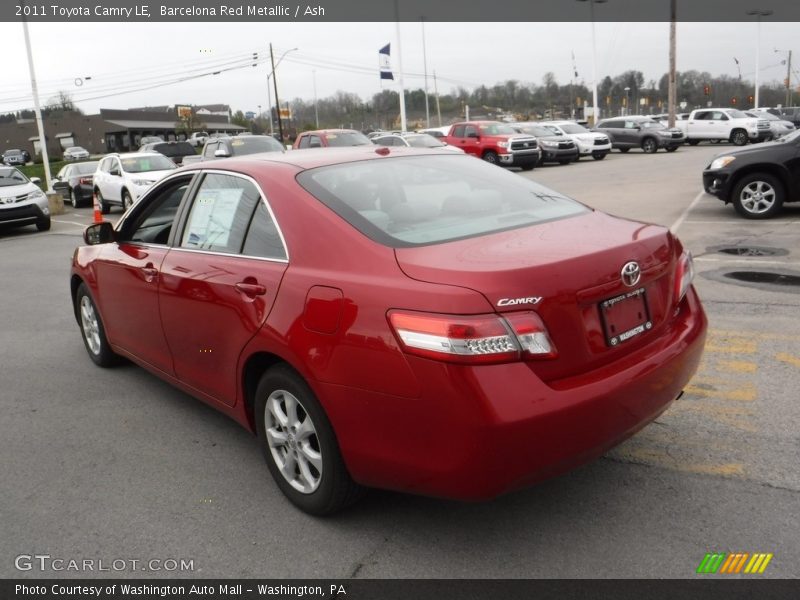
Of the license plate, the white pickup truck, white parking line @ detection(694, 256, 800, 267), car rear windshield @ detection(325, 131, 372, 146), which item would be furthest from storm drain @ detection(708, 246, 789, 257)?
the white pickup truck

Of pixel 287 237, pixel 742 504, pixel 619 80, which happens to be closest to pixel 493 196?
pixel 287 237

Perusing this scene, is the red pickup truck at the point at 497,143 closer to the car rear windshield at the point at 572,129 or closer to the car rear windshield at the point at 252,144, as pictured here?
the car rear windshield at the point at 572,129

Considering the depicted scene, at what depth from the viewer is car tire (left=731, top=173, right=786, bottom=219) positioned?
1112 centimetres

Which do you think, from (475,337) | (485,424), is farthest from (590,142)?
(485,424)

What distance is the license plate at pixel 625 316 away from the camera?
2.87 meters

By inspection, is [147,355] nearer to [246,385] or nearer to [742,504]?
[246,385]

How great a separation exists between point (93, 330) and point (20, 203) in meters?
12.9

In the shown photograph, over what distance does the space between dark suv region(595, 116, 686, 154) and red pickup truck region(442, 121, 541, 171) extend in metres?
7.97

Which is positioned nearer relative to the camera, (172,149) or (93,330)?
(93,330)

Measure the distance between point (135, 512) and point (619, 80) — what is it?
104899 mm

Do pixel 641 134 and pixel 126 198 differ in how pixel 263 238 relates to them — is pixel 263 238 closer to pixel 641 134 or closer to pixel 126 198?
pixel 126 198

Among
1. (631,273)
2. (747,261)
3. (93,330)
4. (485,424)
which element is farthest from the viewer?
(747,261)

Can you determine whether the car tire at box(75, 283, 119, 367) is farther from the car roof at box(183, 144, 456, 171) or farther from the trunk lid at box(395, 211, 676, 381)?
the trunk lid at box(395, 211, 676, 381)

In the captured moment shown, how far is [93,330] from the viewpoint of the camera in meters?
5.69
